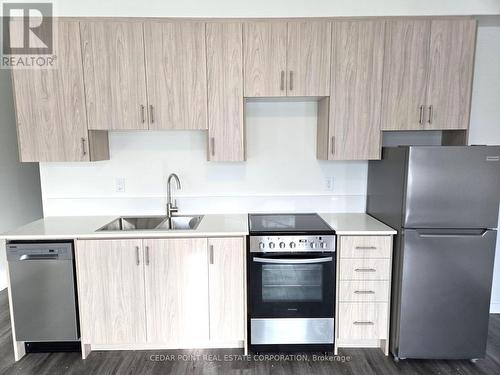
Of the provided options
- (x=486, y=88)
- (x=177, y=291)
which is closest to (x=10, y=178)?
(x=177, y=291)

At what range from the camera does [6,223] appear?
11.2 ft

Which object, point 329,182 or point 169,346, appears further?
point 329,182

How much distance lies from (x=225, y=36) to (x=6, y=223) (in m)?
3.16

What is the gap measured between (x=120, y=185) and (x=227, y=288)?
1369 mm

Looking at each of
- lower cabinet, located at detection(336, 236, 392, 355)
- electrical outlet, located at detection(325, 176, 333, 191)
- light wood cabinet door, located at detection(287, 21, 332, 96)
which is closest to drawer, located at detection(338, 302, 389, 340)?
lower cabinet, located at detection(336, 236, 392, 355)

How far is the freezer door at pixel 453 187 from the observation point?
202 cm

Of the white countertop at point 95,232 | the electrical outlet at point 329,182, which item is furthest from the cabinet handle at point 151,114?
the electrical outlet at point 329,182

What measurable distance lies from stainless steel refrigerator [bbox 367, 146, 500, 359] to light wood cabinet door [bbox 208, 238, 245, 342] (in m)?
1.13

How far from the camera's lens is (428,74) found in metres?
2.33

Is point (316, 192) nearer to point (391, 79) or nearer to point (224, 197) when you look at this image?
point (224, 197)

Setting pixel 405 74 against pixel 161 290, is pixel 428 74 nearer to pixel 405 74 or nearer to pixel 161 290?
pixel 405 74

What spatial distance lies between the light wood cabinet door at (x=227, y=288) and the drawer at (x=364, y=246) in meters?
0.74

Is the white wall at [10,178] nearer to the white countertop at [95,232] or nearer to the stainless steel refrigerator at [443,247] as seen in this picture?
the white countertop at [95,232]

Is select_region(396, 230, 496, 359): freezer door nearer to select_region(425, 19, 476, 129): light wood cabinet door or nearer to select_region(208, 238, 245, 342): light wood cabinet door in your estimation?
select_region(425, 19, 476, 129): light wood cabinet door
